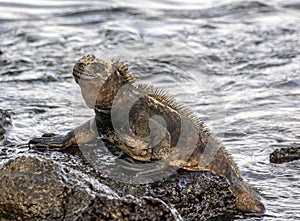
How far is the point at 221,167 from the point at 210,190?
36cm

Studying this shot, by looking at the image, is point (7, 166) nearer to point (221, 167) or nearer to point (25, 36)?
point (221, 167)

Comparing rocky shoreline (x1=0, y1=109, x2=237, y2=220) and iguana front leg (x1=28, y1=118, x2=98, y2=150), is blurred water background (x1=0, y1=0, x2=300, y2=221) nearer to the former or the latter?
rocky shoreline (x1=0, y1=109, x2=237, y2=220)

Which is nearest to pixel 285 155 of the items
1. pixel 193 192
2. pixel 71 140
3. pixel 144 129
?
pixel 193 192

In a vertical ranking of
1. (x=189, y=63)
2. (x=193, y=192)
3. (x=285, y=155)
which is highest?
(x=193, y=192)

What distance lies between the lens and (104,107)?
20.3 ft

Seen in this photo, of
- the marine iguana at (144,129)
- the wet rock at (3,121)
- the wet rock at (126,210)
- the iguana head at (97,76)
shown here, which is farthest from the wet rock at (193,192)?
the wet rock at (3,121)

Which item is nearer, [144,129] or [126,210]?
[126,210]

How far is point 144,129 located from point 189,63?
629 centimetres

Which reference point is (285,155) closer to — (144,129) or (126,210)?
(144,129)

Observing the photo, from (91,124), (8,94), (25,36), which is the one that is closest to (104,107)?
(91,124)

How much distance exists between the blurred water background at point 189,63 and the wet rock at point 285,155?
102 mm

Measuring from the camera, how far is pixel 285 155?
782 centimetres

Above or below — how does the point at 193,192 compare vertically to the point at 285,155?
above

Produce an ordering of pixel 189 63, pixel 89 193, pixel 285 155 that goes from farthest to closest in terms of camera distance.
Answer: pixel 189 63 → pixel 285 155 → pixel 89 193
